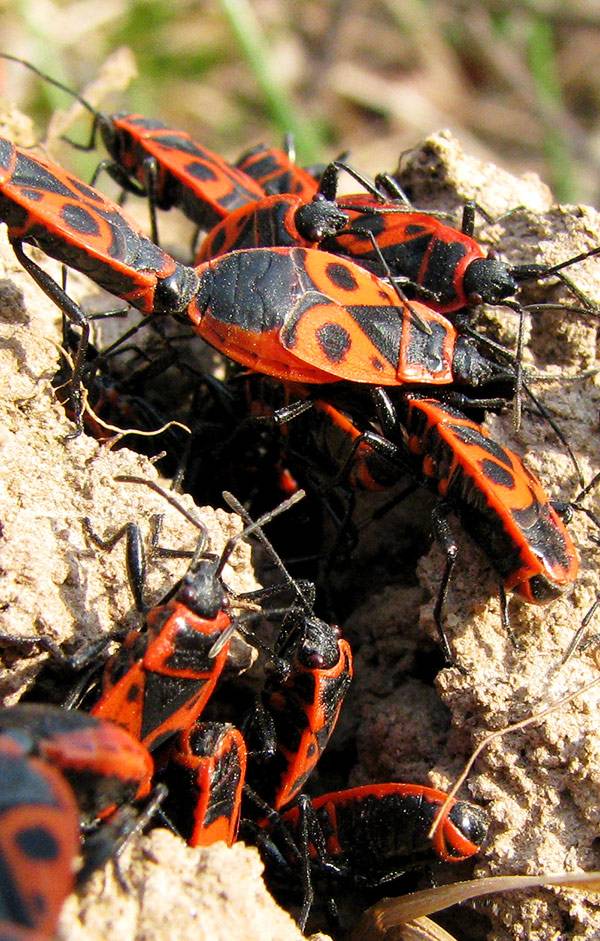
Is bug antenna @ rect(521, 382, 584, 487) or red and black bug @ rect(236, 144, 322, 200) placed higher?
red and black bug @ rect(236, 144, 322, 200)

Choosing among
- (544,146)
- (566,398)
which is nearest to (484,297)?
(566,398)

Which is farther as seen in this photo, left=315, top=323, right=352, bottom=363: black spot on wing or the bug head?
left=315, top=323, right=352, bottom=363: black spot on wing

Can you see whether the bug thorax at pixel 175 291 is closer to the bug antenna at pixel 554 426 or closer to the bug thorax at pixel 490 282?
the bug thorax at pixel 490 282

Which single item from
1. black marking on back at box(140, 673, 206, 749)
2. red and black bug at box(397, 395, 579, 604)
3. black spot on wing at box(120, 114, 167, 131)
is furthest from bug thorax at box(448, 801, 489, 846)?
black spot on wing at box(120, 114, 167, 131)

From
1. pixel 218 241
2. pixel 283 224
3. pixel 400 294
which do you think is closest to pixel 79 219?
pixel 218 241

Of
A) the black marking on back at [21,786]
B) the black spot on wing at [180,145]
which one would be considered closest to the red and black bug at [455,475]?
the black marking on back at [21,786]

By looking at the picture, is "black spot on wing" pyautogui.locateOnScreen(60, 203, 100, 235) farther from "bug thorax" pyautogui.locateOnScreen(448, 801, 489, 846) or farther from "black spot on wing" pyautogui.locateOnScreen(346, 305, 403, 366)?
"bug thorax" pyautogui.locateOnScreen(448, 801, 489, 846)

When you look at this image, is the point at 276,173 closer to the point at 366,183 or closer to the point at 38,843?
the point at 366,183
